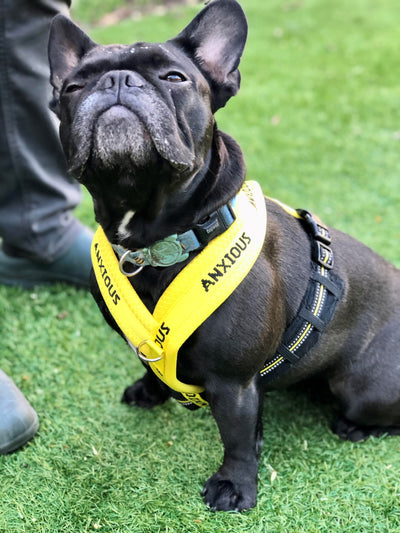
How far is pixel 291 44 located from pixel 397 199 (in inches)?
138

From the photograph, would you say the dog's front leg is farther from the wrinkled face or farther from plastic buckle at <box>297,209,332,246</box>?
the wrinkled face

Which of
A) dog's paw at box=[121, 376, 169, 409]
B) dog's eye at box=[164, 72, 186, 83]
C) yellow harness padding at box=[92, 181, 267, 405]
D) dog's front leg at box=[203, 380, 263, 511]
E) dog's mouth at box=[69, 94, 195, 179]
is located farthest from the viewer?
dog's paw at box=[121, 376, 169, 409]

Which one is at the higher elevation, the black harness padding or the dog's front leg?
the black harness padding

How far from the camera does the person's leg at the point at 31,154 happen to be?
9.06ft

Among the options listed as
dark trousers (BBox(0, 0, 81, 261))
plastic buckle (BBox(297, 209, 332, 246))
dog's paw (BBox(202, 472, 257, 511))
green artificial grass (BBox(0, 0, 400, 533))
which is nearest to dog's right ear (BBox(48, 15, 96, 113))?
dark trousers (BBox(0, 0, 81, 261))

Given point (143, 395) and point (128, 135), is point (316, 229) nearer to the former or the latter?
point (128, 135)

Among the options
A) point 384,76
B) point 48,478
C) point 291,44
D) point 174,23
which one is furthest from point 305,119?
point 48,478

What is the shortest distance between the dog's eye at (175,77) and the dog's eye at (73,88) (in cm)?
28

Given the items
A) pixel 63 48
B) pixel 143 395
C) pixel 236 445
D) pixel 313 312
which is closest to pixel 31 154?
pixel 63 48

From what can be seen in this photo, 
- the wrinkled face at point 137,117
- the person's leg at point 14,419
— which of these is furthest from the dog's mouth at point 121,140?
the person's leg at point 14,419

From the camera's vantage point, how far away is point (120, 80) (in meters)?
1.71

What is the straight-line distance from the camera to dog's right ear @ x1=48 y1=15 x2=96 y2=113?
6.64 ft

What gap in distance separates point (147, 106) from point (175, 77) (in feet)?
0.57

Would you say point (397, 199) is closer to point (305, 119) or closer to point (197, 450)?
point (305, 119)
